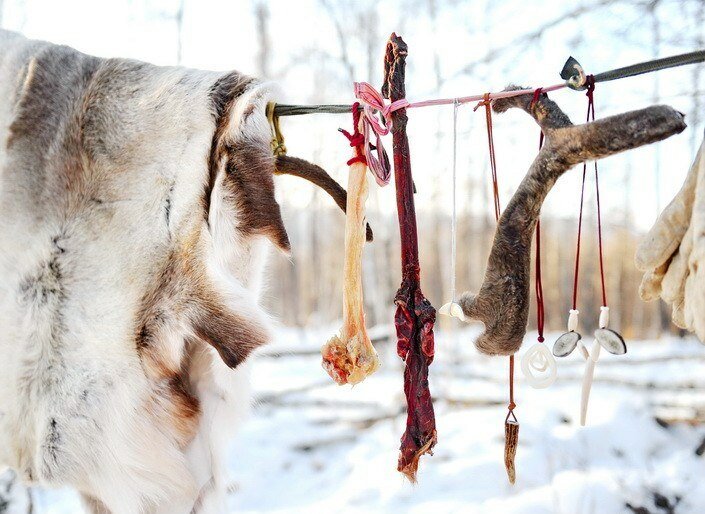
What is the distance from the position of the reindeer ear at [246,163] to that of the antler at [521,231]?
0.37 metres

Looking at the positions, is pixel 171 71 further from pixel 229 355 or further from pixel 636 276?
pixel 636 276

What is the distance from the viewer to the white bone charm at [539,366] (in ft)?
3.15

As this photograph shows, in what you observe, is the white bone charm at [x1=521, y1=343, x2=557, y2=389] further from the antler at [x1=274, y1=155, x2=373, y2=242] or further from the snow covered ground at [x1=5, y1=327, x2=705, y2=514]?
the snow covered ground at [x1=5, y1=327, x2=705, y2=514]

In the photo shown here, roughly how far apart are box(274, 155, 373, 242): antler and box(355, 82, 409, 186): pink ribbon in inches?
6.0

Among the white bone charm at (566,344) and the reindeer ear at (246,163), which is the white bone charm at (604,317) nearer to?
the white bone charm at (566,344)

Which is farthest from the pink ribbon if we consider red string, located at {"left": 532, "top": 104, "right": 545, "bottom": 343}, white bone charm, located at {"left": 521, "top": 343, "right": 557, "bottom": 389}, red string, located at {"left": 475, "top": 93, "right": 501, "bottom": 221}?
white bone charm, located at {"left": 521, "top": 343, "right": 557, "bottom": 389}

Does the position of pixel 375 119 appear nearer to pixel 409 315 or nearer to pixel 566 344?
pixel 409 315

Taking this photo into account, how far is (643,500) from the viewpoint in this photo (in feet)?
8.96

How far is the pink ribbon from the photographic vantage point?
39.3 inches

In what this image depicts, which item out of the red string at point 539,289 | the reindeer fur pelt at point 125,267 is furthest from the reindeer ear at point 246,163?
the red string at point 539,289

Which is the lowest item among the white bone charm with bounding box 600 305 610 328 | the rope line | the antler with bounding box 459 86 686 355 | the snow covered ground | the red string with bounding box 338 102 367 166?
the snow covered ground

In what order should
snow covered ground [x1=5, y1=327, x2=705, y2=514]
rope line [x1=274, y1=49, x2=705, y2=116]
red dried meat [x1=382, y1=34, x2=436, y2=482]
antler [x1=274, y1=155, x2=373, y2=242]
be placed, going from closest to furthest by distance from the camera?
rope line [x1=274, y1=49, x2=705, y2=116]
red dried meat [x1=382, y1=34, x2=436, y2=482]
antler [x1=274, y1=155, x2=373, y2=242]
snow covered ground [x1=5, y1=327, x2=705, y2=514]

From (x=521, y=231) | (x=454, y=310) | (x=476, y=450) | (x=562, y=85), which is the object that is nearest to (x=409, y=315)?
(x=454, y=310)

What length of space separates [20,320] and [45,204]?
213mm
